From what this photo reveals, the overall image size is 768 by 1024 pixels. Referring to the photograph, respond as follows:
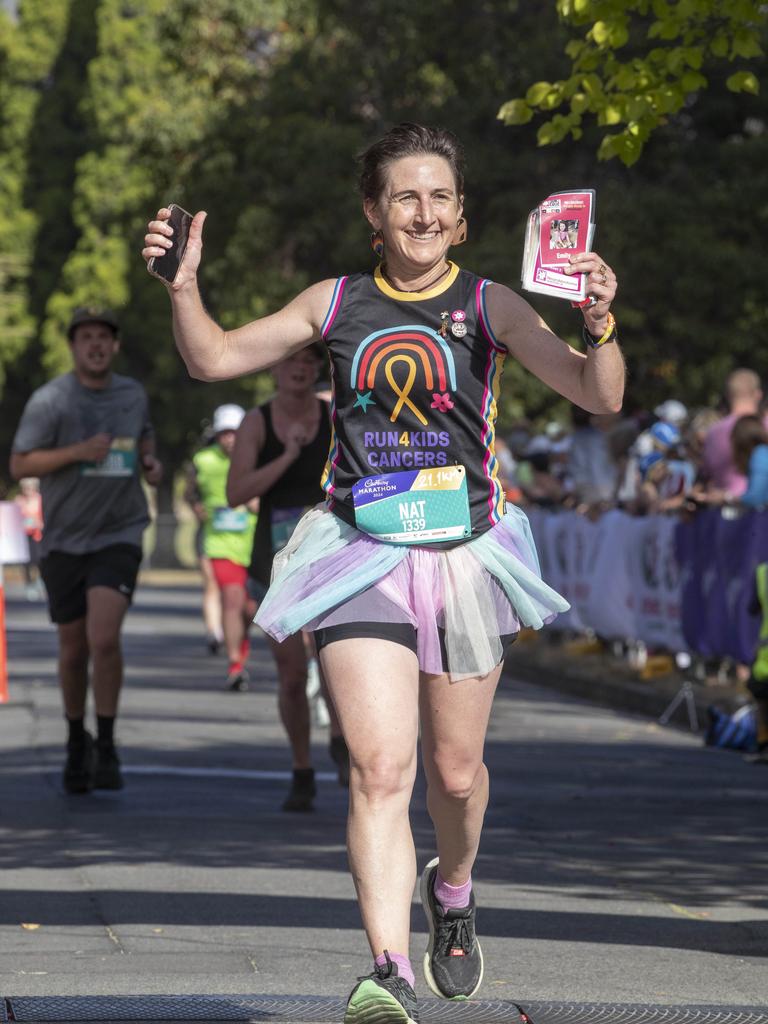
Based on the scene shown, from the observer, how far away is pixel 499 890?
24.8 ft

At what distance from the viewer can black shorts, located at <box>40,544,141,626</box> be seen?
32.9 ft

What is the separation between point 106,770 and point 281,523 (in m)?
1.39

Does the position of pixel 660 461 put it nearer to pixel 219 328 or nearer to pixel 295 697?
pixel 295 697

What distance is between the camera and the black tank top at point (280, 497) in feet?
32.3

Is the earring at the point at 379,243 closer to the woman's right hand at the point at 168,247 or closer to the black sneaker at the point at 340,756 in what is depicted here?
the woman's right hand at the point at 168,247

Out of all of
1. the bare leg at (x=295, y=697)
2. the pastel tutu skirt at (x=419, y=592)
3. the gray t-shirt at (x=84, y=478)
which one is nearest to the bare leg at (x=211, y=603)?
the gray t-shirt at (x=84, y=478)

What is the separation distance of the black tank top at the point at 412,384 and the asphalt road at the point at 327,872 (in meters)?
1.44

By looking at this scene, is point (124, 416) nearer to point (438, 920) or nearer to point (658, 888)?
point (658, 888)

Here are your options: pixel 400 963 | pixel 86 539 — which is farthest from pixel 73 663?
pixel 400 963

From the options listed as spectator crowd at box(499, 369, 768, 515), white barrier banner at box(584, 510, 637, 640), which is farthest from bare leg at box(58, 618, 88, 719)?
white barrier banner at box(584, 510, 637, 640)

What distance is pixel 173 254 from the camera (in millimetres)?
5145

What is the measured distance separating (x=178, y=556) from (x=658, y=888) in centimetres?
4777

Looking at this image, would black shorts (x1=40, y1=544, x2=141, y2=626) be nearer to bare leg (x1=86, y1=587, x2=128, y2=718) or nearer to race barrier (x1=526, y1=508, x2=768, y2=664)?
bare leg (x1=86, y1=587, x2=128, y2=718)

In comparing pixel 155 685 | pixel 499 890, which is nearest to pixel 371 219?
pixel 499 890
